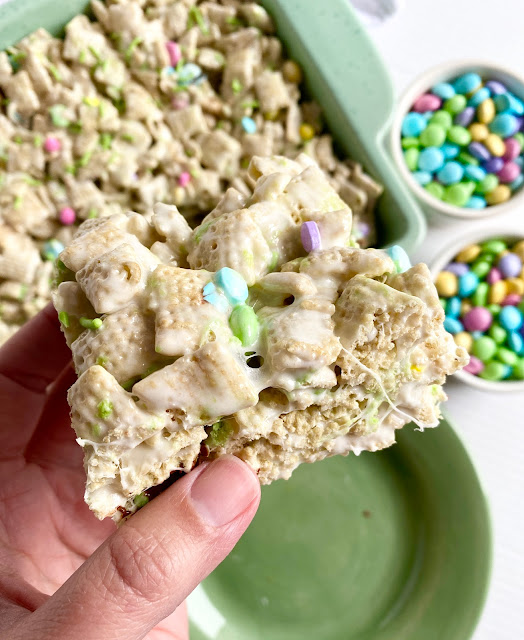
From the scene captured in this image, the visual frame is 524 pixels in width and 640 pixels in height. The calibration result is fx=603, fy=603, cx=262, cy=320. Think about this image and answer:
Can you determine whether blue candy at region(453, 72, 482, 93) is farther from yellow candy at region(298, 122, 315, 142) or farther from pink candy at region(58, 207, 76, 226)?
A: pink candy at region(58, 207, 76, 226)

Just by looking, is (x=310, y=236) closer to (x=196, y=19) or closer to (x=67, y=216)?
(x=67, y=216)

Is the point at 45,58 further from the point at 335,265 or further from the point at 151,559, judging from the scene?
the point at 151,559

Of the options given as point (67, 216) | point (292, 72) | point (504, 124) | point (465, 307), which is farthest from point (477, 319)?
point (67, 216)

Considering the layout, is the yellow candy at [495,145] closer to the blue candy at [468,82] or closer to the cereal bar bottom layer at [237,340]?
the blue candy at [468,82]

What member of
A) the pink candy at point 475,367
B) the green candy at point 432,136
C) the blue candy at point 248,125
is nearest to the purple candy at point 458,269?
the pink candy at point 475,367

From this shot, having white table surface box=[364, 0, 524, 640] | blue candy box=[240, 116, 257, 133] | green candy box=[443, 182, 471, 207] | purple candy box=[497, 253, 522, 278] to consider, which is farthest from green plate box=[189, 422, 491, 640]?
blue candy box=[240, 116, 257, 133]

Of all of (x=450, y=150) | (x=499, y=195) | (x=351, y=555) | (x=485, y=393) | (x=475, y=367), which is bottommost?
(x=351, y=555)

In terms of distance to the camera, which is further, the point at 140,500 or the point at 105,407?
the point at 140,500

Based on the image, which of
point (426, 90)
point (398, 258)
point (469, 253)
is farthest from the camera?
point (426, 90)

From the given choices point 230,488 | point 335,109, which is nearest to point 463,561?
point 230,488
